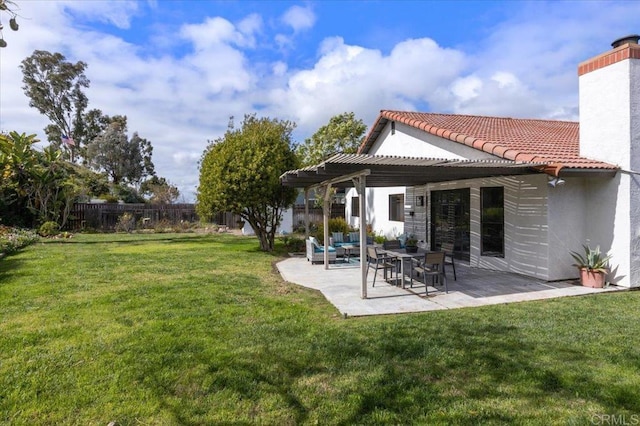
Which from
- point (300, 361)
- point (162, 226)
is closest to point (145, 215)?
point (162, 226)

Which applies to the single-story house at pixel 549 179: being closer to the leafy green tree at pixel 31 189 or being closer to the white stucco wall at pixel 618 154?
the white stucco wall at pixel 618 154

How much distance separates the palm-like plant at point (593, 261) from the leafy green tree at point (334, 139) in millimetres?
19027

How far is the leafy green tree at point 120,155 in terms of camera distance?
40.0 meters

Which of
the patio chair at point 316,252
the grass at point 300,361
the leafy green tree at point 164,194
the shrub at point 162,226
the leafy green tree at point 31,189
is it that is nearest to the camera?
the grass at point 300,361

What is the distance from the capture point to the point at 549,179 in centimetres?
884

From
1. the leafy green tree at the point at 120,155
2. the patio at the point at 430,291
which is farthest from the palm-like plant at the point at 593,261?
the leafy green tree at the point at 120,155

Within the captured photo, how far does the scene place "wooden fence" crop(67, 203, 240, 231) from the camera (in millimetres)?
24406

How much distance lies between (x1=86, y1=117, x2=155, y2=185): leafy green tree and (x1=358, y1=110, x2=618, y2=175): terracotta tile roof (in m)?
33.8

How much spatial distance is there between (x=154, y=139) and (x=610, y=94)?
46392 mm

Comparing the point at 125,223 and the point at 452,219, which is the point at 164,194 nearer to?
the point at 125,223

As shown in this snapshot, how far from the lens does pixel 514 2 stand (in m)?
9.66

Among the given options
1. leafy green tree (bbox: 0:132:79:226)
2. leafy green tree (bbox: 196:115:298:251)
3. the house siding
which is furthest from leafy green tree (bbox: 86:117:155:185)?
the house siding

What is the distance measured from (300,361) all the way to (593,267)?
774 cm

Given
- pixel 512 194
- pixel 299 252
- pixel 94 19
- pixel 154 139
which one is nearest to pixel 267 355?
pixel 94 19
